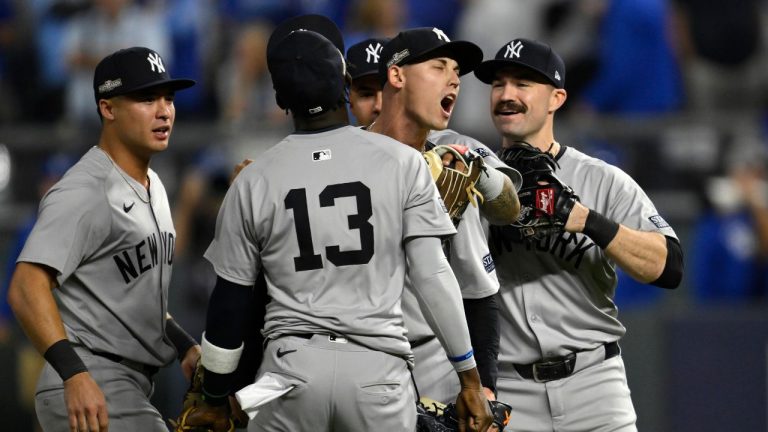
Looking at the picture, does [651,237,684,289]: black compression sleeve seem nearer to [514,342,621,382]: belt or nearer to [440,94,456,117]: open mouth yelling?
[514,342,621,382]: belt

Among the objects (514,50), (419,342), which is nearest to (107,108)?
(419,342)

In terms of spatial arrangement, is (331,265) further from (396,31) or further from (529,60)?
(396,31)

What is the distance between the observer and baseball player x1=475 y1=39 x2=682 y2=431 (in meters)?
5.20

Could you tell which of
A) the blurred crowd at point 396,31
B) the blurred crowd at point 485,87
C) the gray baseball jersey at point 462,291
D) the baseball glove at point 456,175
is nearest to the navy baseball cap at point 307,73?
the baseball glove at point 456,175

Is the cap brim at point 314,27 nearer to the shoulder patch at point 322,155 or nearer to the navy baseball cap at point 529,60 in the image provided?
the navy baseball cap at point 529,60

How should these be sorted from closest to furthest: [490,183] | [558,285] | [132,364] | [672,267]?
[490,183]
[132,364]
[672,267]
[558,285]

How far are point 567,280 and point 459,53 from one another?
114 cm

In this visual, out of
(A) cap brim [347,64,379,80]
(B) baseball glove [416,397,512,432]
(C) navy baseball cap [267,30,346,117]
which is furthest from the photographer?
(A) cap brim [347,64,379,80]

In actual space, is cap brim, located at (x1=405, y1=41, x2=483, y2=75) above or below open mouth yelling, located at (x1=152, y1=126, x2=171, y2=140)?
above

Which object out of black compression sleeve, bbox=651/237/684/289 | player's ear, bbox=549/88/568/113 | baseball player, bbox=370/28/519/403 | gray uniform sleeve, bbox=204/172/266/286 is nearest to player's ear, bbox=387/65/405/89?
baseball player, bbox=370/28/519/403

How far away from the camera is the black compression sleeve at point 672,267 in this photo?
5.17m

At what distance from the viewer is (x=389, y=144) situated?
427cm

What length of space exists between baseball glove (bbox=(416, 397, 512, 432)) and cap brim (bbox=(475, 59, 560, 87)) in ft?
4.53

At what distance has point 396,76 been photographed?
4.64m
